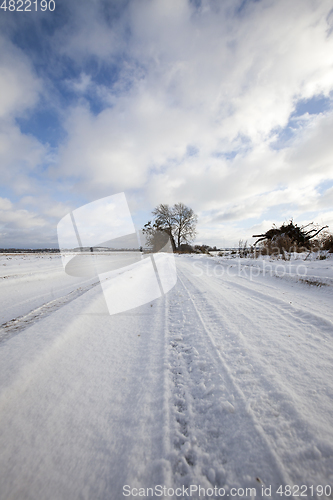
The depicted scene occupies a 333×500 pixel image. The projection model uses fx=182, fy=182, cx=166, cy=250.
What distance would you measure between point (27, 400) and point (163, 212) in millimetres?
32698

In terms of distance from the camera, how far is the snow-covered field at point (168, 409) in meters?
1.03

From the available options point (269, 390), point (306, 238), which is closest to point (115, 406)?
point (269, 390)

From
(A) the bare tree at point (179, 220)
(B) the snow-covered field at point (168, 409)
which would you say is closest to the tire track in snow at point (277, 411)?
(B) the snow-covered field at point (168, 409)

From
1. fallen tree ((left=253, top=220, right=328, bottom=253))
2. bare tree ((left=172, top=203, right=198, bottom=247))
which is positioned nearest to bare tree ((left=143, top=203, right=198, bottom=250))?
bare tree ((left=172, top=203, right=198, bottom=247))

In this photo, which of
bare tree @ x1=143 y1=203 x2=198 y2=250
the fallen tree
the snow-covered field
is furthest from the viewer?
bare tree @ x1=143 y1=203 x2=198 y2=250

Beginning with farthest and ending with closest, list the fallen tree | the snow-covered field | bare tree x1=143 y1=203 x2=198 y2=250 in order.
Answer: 1. bare tree x1=143 y1=203 x2=198 y2=250
2. the fallen tree
3. the snow-covered field

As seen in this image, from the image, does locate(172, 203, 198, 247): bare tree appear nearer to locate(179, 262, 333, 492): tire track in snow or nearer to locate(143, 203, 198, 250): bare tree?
locate(143, 203, 198, 250): bare tree

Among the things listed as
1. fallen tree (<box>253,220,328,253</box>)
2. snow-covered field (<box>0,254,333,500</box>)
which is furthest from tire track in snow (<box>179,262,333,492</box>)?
fallen tree (<box>253,220,328,253</box>)

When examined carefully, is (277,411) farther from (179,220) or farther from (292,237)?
(179,220)

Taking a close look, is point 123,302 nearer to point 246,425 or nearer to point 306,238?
→ point 246,425

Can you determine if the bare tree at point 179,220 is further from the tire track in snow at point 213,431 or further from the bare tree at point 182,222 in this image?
the tire track in snow at point 213,431

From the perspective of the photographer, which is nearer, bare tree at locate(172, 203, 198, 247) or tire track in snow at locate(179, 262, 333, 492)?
tire track in snow at locate(179, 262, 333, 492)

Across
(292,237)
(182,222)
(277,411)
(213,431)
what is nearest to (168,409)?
(213,431)

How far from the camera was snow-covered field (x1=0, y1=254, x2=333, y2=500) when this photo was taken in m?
1.03
